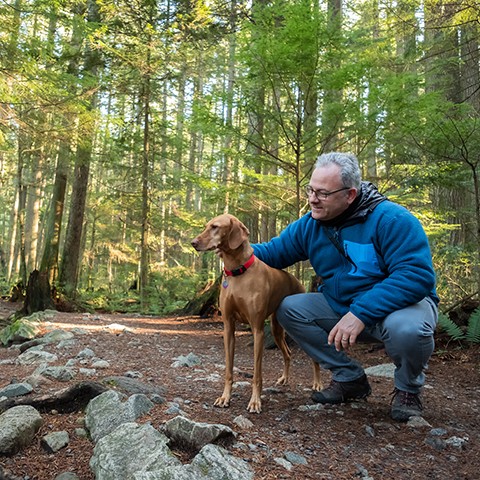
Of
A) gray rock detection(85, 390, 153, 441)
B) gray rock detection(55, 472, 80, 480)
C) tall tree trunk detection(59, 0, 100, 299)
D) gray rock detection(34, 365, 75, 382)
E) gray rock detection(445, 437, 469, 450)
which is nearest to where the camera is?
gray rock detection(55, 472, 80, 480)

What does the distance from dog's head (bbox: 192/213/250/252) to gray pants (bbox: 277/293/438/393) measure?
0.64 metres

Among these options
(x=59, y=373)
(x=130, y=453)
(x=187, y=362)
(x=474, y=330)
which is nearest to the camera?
(x=130, y=453)

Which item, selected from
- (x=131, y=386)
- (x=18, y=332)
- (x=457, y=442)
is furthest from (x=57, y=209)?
(x=457, y=442)

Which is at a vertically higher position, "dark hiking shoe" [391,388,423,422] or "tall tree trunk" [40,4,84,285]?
"tall tree trunk" [40,4,84,285]

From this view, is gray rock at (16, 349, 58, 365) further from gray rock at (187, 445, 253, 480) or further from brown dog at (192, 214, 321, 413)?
gray rock at (187, 445, 253, 480)

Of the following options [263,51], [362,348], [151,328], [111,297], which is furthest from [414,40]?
[111,297]

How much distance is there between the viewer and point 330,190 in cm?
306

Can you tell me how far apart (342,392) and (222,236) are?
60.4 inches

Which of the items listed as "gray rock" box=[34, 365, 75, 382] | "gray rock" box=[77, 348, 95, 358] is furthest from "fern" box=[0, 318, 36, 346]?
"gray rock" box=[34, 365, 75, 382]

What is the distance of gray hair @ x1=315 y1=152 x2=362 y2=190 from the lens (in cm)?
306

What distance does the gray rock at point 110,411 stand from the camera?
8.54 feet

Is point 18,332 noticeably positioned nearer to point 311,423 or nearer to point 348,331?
point 311,423

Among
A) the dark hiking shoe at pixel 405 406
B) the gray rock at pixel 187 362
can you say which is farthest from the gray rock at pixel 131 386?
the dark hiking shoe at pixel 405 406

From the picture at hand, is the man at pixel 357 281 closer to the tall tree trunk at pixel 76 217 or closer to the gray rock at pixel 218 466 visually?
the gray rock at pixel 218 466
